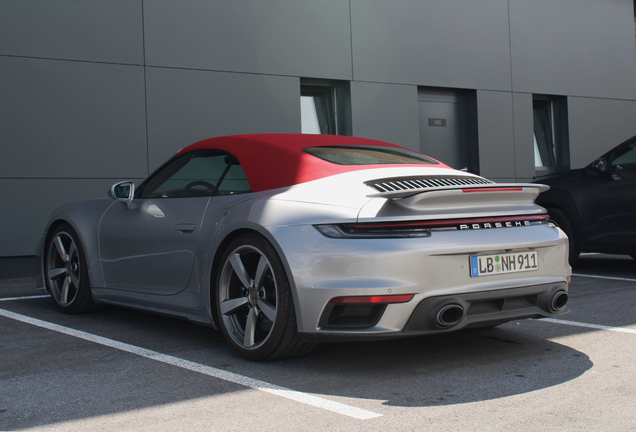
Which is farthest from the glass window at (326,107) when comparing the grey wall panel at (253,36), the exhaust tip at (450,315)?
the exhaust tip at (450,315)

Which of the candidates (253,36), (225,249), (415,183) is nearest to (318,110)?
(253,36)

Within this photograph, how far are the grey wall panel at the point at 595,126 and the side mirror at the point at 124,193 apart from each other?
1014 cm

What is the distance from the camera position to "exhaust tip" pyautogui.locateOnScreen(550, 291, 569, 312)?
359 centimetres

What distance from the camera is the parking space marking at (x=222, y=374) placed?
2845mm

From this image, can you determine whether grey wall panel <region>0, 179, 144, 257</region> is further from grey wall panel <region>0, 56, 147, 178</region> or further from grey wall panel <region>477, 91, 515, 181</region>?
grey wall panel <region>477, 91, 515, 181</region>

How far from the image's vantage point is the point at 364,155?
430cm

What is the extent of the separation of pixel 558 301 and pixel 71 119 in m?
6.71

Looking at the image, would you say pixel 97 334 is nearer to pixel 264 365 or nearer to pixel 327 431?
pixel 264 365

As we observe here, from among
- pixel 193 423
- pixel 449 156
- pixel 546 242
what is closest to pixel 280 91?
pixel 449 156

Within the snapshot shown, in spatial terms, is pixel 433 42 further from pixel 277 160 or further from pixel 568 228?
pixel 277 160

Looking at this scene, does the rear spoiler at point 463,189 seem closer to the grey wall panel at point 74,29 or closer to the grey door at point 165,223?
the grey door at point 165,223

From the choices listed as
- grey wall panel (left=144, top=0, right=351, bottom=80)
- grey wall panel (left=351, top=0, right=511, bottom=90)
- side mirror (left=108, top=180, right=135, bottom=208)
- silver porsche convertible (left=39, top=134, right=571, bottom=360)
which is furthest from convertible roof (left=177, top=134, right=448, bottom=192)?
grey wall panel (left=351, top=0, right=511, bottom=90)

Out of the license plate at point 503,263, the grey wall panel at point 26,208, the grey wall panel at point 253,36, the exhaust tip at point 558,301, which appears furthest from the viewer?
the grey wall panel at point 253,36

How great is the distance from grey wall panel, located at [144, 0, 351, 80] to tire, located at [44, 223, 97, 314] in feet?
13.6
